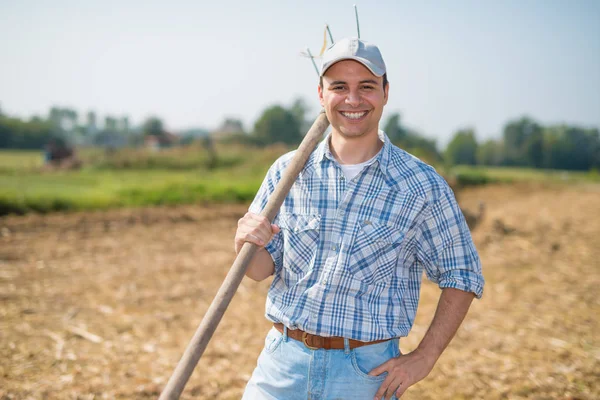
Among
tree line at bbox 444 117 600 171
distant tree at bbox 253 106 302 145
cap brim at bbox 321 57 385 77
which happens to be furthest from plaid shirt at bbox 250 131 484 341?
tree line at bbox 444 117 600 171

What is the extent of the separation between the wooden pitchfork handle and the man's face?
19 cm

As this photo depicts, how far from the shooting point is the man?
1.76m

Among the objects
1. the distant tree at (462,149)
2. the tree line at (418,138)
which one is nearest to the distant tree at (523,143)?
the tree line at (418,138)

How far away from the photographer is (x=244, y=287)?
639 centimetres

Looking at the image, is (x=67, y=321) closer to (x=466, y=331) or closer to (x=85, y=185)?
(x=466, y=331)

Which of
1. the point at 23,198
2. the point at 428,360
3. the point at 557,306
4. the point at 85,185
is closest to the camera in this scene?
the point at 428,360

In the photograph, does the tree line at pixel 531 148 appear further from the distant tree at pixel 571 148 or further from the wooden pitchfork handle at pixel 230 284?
the wooden pitchfork handle at pixel 230 284

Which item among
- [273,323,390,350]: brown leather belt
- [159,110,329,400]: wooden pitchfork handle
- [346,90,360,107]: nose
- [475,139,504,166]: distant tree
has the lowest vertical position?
[475,139,504,166]: distant tree

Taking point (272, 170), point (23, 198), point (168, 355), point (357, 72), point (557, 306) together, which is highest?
point (357, 72)

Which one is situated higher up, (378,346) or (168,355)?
(378,346)

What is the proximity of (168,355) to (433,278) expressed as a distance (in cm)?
303

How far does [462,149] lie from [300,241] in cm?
3717

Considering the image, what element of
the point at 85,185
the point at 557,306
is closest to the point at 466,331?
the point at 557,306

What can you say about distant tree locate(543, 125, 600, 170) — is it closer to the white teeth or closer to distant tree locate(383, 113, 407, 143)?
distant tree locate(383, 113, 407, 143)
